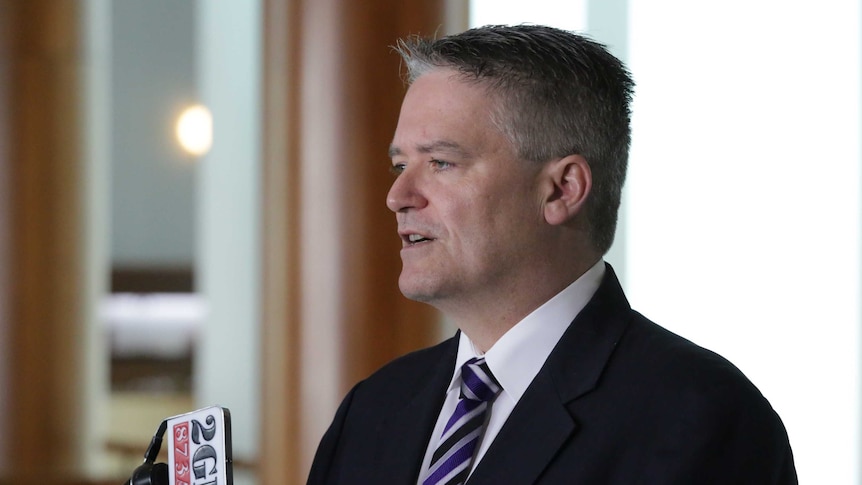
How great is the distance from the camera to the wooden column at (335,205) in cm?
297

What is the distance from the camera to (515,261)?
1574 mm

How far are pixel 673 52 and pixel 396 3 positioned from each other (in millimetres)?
944

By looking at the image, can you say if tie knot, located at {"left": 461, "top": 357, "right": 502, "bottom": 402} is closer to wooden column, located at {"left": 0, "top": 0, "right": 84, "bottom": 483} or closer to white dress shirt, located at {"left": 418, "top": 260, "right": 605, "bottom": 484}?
white dress shirt, located at {"left": 418, "top": 260, "right": 605, "bottom": 484}

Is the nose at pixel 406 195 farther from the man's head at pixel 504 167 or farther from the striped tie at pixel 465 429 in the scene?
the striped tie at pixel 465 429

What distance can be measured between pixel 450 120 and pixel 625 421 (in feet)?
1.63

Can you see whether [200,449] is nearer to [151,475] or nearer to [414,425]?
[151,475]

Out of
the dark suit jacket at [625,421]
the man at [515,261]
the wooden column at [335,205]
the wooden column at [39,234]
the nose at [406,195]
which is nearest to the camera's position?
the dark suit jacket at [625,421]

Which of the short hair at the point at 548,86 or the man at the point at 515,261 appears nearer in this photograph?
the man at the point at 515,261

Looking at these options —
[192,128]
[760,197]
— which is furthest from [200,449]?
[192,128]

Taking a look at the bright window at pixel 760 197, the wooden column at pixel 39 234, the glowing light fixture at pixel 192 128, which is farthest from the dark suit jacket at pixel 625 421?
the glowing light fixture at pixel 192 128

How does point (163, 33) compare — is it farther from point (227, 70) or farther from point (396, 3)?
point (396, 3)

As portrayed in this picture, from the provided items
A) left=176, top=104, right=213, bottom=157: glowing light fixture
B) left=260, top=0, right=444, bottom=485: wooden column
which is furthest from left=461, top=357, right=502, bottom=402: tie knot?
left=176, top=104, right=213, bottom=157: glowing light fixture

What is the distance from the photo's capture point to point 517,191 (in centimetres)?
159

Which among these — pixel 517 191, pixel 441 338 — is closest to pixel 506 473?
pixel 517 191
